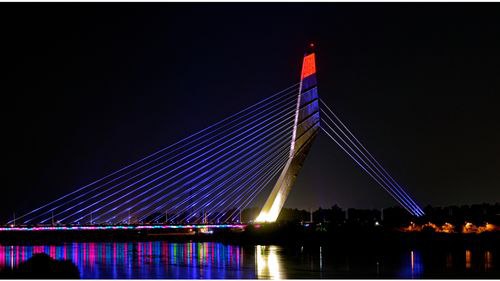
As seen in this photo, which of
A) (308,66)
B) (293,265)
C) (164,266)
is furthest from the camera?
(308,66)

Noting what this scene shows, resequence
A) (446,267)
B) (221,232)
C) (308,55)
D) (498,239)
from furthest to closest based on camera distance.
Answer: (221,232) → (498,239) → (308,55) → (446,267)

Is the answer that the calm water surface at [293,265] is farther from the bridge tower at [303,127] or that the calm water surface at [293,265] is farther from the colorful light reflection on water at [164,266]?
the bridge tower at [303,127]

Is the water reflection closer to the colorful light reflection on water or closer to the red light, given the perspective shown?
the colorful light reflection on water

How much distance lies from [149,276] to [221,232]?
91.8ft

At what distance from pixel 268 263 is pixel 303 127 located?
7581mm

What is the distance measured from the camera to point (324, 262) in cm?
3095

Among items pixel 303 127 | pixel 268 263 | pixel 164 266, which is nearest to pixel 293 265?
pixel 268 263

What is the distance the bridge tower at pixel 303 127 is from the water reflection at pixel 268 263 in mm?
2808

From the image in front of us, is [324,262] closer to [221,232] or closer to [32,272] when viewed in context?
[32,272]

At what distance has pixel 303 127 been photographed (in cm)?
3559

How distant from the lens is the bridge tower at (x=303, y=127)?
115ft

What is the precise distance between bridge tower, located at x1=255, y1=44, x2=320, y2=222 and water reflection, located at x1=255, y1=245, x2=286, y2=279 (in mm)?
2808

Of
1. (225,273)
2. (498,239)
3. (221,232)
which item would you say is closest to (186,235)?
(221,232)

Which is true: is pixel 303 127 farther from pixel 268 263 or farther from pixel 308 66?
pixel 268 263
